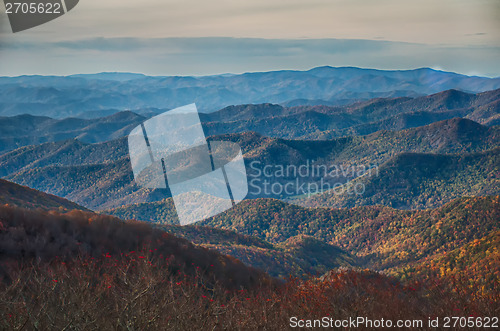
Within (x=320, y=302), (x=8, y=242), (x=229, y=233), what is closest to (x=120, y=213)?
(x=229, y=233)

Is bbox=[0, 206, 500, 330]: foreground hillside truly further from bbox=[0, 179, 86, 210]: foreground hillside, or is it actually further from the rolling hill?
the rolling hill

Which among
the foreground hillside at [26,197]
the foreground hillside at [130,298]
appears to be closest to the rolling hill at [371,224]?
the foreground hillside at [26,197]

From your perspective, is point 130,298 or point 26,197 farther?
point 26,197

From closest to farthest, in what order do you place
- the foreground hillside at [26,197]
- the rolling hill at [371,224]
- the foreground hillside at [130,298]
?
1. the foreground hillside at [130,298]
2. the foreground hillside at [26,197]
3. the rolling hill at [371,224]

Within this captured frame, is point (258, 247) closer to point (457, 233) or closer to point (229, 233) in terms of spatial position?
point (229, 233)

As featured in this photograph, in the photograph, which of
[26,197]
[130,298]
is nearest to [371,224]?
[26,197]

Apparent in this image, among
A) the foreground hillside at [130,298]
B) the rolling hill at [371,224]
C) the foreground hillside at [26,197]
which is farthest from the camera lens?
the rolling hill at [371,224]

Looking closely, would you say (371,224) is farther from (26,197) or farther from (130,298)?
(130,298)

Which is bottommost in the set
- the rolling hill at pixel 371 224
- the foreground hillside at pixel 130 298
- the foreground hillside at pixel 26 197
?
the rolling hill at pixel 371 224

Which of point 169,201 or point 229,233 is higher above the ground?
point 229,233

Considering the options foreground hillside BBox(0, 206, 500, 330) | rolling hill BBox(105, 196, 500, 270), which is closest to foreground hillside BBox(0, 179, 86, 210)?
foreground hillside BBox(0, 206, 500, 330)

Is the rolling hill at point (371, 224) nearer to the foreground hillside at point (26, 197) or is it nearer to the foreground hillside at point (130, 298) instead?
the foreground hillside at point (26, 197)
